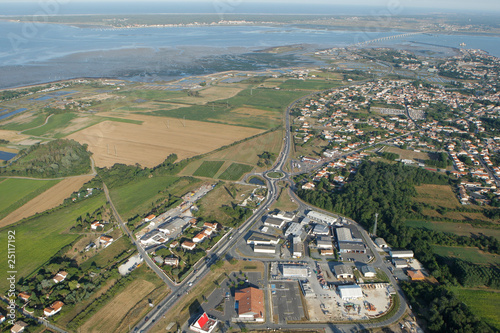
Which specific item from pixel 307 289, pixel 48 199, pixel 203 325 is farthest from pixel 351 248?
pixel 48 199

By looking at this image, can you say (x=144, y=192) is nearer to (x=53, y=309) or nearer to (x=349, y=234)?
(x=53, y=309)

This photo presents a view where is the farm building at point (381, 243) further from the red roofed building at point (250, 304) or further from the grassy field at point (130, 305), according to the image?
the grassy field at point (130, 305)

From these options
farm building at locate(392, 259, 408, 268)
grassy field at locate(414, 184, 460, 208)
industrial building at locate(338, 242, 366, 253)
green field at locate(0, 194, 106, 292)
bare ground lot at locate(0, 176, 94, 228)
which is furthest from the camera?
grassy field at locate(414, 184, 460, 208)

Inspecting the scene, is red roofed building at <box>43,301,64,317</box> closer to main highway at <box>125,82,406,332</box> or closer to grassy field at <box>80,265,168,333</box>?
grassy field at <box>80,265,168,333</box>

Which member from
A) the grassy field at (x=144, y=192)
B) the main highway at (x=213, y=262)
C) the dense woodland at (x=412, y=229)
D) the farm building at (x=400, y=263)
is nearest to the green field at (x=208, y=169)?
the grassy field at (x=144, y=192)

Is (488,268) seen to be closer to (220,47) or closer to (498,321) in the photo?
(498,321)

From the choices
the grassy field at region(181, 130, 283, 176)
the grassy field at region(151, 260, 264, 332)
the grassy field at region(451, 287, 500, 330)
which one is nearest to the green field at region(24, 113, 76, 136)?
the grassy field at region(181, 130, 283, 176)

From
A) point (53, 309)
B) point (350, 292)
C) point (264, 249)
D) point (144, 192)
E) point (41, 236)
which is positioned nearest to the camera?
point (53, 309)

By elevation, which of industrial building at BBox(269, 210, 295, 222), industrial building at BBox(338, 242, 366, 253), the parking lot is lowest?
industrial building at BBox(269, 210, 295, 222)
